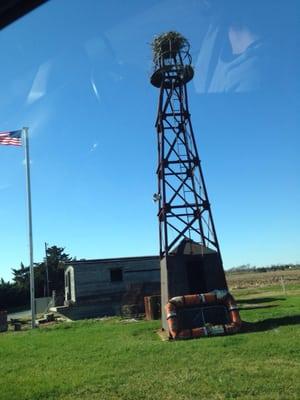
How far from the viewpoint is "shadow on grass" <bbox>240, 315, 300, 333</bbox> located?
15.9 m

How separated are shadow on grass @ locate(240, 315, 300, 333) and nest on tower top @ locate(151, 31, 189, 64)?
10946 mm

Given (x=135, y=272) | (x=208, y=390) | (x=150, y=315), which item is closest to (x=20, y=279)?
(x=135, y=272)

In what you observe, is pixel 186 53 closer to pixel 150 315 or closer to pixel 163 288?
pixel 163 288

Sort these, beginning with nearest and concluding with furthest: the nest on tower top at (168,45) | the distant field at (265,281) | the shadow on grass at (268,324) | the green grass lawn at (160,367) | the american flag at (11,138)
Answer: the green grass lawn at (160,367) → the shadow on grass at (268,324) → the nest on tower top at (168,45) → the american flag at (11,138) → the distant field at (265,281)

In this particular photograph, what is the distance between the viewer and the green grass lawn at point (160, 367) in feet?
27.5

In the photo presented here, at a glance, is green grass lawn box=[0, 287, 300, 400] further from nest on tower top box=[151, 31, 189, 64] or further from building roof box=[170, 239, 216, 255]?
nest on tower top box=[151, 31, 189, 64]

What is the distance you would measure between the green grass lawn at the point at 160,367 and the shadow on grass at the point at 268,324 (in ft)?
0.13

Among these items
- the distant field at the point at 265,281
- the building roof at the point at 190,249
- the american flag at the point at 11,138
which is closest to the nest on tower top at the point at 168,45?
the building roof at the point at 190,249

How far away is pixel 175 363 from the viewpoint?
1099 cm

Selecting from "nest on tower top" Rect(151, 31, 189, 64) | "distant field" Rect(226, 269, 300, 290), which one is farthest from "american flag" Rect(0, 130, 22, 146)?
"distant field" Rect(226, 269, 300, 290)

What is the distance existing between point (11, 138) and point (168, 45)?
10.8 m

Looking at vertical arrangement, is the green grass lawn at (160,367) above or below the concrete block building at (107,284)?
below

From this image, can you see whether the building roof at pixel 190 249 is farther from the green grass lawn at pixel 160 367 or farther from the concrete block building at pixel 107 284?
the concrete block building at pixel 107 284

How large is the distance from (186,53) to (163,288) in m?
9.41
